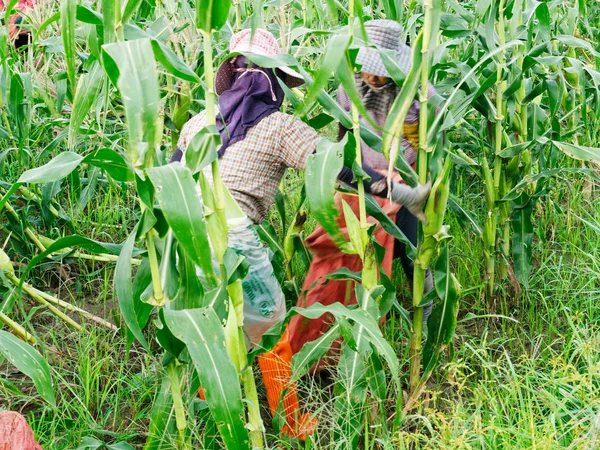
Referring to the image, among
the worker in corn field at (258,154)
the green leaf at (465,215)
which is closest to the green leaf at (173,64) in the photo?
the worker in corn field at (258,154)

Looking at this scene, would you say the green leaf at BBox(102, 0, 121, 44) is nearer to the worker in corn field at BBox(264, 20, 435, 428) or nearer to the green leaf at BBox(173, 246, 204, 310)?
the green leaf at BBox(173, 246, 204, 310)

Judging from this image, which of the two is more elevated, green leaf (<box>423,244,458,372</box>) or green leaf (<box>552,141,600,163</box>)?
green leaf (<box>552,141,600,163</box>)

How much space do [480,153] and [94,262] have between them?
6.71 ft

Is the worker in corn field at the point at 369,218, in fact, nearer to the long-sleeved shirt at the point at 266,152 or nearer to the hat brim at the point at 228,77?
the hat brim at the point at 228,77

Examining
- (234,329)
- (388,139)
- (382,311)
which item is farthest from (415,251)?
(234,329)

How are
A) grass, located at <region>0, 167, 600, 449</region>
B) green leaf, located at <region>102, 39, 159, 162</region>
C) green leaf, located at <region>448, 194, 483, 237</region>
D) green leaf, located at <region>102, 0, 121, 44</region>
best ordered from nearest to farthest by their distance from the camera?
green leaf, located at <region>102, 39, 159, 162</region>, green leaf, located at <region>102, 0, 121, 44</region>, grass, located at <region>0, 167, 600, 449</region>, green leaf, located at <region>448, 194, 483, 237</region>

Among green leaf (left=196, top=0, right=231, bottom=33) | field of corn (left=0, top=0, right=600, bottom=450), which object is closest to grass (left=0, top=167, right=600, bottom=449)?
field of corn (left=0, top=0, right=600, bottom=450)

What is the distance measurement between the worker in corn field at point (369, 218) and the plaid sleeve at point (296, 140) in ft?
1.14

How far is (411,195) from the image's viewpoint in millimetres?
2570

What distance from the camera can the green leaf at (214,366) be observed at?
2006 mm

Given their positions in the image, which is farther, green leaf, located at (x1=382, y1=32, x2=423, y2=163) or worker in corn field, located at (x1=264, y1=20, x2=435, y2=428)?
worker in corn field, located at (x1=264, y1=20, x2=435, y2=428)

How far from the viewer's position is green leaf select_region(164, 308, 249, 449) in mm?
2006

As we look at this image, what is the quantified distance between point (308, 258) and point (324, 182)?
1.06 m

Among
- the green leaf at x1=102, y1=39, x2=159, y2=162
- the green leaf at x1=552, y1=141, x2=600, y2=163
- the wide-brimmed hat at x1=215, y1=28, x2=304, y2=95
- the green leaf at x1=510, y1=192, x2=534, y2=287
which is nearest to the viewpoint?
the green leaf at x1=102, y1=39, x2=159, y2=162
